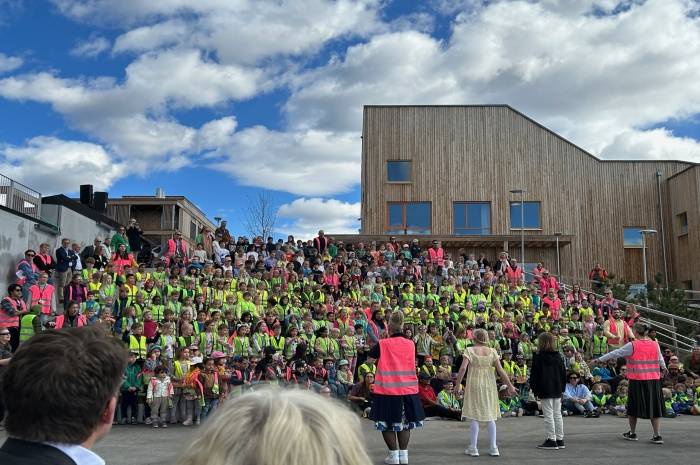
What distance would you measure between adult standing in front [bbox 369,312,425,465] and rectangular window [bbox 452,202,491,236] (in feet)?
82.5

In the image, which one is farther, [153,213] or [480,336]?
[153,213]

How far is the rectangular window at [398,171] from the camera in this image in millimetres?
33812

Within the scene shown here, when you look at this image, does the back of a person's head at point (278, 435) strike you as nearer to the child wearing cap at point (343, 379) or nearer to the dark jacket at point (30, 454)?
the dark jacket at point (30, 454)

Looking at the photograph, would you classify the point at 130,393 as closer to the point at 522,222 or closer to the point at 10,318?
the point at 10,318

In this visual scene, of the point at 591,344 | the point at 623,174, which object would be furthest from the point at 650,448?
the point at 623,174

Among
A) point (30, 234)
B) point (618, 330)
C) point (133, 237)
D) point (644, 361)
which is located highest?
point (133, 237)

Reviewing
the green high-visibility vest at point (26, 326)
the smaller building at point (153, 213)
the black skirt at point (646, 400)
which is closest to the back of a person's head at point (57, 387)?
the black skirt at point (646, 400)

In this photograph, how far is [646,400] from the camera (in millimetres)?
9828

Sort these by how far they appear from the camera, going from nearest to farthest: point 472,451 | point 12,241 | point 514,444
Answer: point 472,451
point 514,444
point 12,241

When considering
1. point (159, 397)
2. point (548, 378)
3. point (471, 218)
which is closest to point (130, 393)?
point (159, 397)

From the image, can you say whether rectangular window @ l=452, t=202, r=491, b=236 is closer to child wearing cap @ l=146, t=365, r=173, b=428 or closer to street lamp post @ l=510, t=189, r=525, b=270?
street lamp post @ l=510, t=189, r=525, b=270

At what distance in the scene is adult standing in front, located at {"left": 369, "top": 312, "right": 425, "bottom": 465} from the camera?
816 centimetres

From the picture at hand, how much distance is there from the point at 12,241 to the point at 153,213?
80.5 feet

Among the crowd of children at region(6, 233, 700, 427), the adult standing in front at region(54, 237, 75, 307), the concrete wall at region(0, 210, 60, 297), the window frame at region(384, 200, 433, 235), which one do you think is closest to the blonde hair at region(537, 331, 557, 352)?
the crowd of children at region(6, 233, 700, 427)
